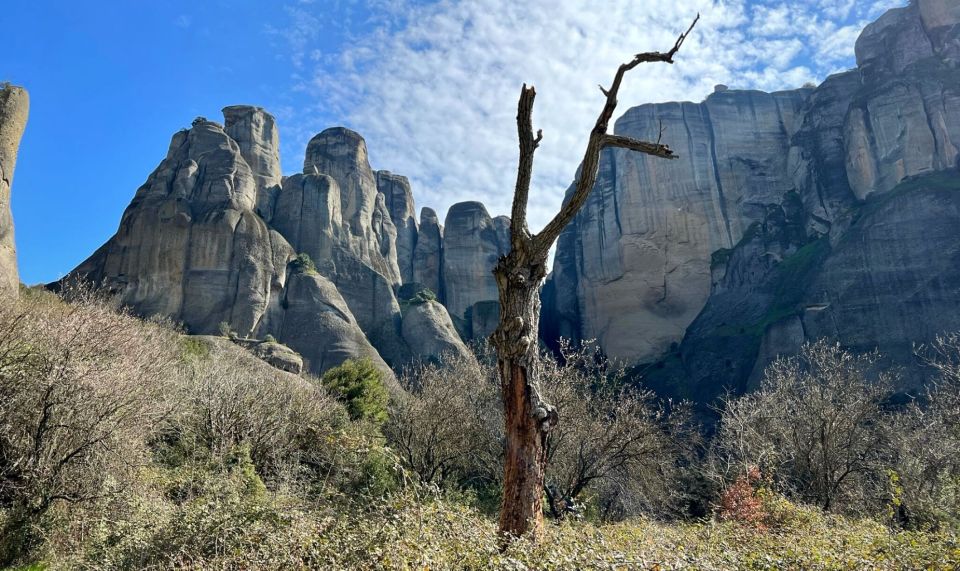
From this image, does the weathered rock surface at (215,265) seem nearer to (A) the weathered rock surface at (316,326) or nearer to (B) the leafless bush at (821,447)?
(A) the weathered rock surface at (316,326)

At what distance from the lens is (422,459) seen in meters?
22.6

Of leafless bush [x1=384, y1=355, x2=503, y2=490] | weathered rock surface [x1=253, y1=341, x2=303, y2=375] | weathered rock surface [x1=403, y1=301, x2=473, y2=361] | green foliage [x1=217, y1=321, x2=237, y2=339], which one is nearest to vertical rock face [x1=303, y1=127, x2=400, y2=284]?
weathered rock surface [x1=403, y1=301, x2=473, y2=361]

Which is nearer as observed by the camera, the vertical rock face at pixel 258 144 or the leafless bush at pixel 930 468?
the leafless bush at pixel 930 468

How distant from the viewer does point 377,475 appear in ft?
59.9

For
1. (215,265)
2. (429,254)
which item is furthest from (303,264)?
(429,254)

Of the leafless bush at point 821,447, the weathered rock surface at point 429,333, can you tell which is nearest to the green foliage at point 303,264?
the weathered rock surface at point 429,333

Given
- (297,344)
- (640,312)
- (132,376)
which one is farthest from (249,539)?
(640,312)

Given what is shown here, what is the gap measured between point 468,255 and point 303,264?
84.9ft

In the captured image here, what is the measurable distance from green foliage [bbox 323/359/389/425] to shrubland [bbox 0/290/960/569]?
0.32 feet

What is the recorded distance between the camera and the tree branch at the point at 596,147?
810cm

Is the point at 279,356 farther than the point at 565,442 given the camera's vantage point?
Yes

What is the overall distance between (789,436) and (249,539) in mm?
19806

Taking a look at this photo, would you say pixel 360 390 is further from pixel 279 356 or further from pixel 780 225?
pixel 780 225

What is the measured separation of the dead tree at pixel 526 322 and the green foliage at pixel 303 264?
45.5 meters
